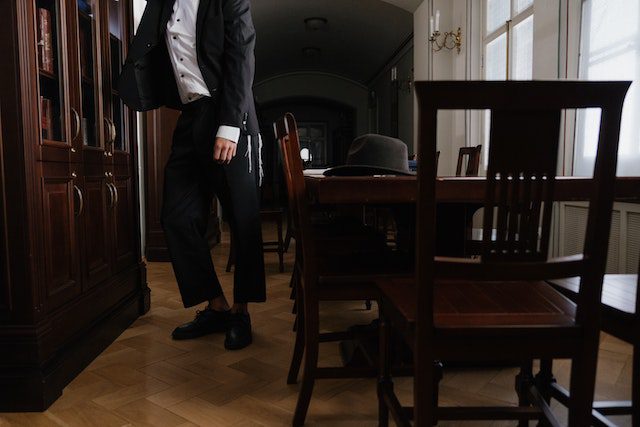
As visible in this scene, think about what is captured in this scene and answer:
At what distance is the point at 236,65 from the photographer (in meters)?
1.97

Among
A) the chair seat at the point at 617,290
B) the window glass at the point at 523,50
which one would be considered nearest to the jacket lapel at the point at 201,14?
the chair seat at the point at 617,290

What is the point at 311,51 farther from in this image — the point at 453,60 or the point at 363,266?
the point at 363,266

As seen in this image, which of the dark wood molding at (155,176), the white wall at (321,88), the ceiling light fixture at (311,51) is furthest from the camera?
the white wall at (321,88)

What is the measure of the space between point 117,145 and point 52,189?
0.78 m

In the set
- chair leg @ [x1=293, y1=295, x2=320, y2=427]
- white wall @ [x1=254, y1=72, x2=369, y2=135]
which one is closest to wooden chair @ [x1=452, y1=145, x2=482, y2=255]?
chair leg @ [x1=293, y1=295, x2=320, y2=427]

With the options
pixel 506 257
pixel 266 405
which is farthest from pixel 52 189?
pixel 506 257

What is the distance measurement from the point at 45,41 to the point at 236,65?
65cm

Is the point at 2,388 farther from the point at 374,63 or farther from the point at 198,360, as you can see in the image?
the point at 374,63

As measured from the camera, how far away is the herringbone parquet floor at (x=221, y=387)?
147cm

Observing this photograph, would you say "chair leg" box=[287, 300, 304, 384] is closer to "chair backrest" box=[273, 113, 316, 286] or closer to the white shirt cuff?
"chair backrest" box=[273, 113, 316, 286]

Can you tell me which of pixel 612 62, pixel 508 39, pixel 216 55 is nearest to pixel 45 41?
pixel 216 55

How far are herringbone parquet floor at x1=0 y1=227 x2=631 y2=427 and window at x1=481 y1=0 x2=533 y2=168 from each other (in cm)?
217

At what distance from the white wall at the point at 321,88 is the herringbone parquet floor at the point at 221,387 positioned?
33.6 feet

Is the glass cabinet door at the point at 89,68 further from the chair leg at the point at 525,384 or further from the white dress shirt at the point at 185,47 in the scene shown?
the chair leg at the point at 525,384
